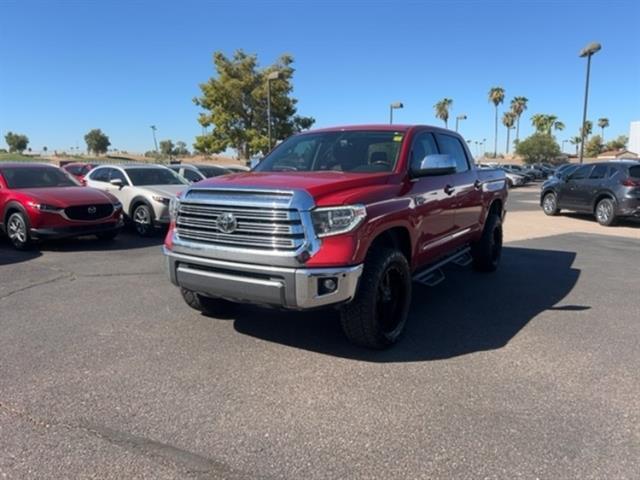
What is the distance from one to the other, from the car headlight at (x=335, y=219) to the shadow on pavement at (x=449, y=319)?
3.66 feet

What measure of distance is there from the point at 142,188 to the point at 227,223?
7.40 meters

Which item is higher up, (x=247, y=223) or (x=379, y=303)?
(x=247, y=223)

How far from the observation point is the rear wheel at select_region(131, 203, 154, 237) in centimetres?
1037

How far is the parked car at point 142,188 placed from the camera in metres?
10.3

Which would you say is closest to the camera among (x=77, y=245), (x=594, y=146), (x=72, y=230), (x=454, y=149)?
(x=454, y=149)

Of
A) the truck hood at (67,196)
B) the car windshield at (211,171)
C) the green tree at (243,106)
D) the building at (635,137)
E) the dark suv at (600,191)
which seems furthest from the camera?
the building at (635,137)

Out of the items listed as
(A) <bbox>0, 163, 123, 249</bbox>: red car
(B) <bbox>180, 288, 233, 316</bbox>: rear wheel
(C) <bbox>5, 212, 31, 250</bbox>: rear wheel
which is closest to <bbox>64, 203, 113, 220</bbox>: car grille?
(A) <bbox>0, 163, 123, 249</bbox>: red car

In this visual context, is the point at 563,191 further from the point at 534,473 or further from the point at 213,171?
the point at 534,473

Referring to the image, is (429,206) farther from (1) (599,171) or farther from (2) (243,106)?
(2) (243,106)

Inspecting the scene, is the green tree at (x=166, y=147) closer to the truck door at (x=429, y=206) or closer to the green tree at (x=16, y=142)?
the green tree at (x=16, y=142)

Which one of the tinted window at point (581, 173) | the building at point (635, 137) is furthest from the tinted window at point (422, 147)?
the building at point (635, 137)

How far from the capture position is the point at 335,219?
3.80 m

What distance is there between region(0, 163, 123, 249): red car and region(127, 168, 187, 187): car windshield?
153 centimetres

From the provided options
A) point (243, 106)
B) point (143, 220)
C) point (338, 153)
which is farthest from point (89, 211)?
point (243, 106)
